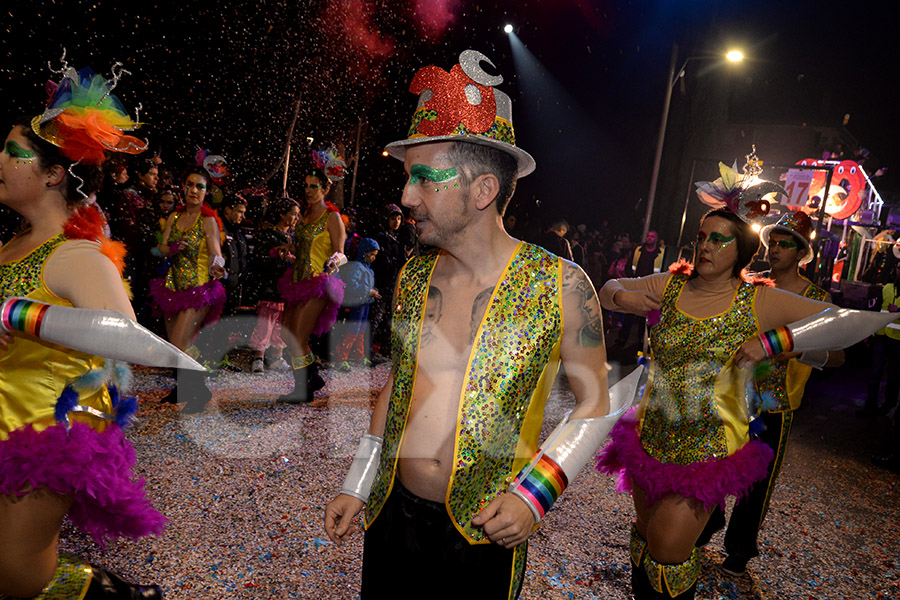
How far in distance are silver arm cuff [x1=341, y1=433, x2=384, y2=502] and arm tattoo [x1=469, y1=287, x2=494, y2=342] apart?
513 mm

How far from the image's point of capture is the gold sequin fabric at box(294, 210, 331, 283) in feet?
19.0

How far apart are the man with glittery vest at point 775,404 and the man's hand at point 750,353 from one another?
33.4 inches

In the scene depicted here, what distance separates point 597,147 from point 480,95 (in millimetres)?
21562

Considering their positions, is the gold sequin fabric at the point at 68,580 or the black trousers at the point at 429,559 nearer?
the black trousers at the point at 429,559

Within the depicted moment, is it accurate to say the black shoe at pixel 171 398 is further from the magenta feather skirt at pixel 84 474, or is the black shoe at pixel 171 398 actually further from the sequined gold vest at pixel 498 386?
the sequined gold vest at pixel 498 386

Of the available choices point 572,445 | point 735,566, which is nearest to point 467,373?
point 572,445

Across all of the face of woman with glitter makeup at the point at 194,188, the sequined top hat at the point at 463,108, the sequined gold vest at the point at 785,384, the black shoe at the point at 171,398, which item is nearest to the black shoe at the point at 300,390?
the black shoe at the point at 171,398

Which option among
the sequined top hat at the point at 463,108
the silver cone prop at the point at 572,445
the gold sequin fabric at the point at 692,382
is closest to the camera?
the silver cone prop at the point at 572,445

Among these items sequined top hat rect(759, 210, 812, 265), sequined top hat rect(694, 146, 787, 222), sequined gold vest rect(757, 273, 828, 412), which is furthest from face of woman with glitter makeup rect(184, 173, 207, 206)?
sequined gold vest rect(757, 273, 828, 412)

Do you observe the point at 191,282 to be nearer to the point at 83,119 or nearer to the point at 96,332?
the point at 83,119

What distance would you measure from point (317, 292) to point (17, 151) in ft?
11.9

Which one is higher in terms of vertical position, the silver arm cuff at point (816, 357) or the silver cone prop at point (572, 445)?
the silver arm cuff at point (816, 357)

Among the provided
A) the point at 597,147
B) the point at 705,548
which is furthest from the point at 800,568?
the point at 597,147

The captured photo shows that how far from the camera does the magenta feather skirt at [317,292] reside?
5703 millimetres
